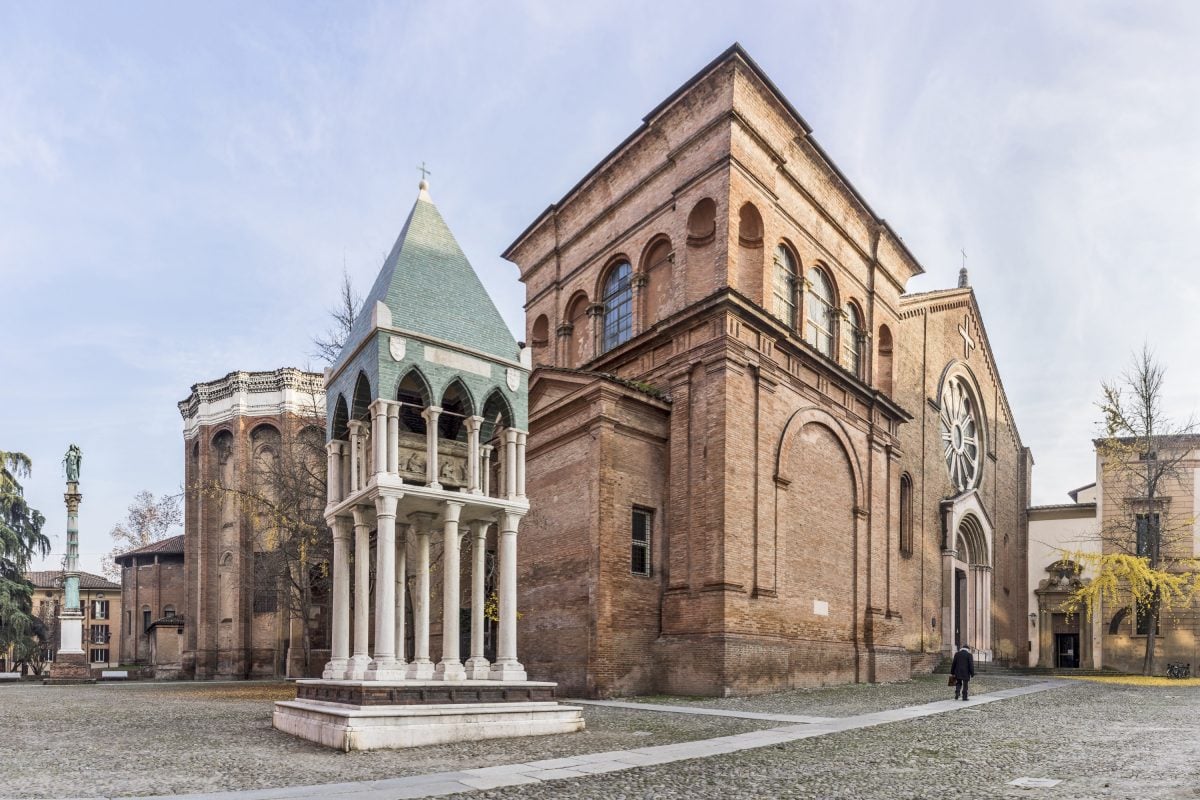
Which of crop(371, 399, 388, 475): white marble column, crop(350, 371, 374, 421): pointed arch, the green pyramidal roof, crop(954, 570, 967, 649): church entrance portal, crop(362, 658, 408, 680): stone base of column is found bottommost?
crop(954, 570, 967, 649): church entrance portal

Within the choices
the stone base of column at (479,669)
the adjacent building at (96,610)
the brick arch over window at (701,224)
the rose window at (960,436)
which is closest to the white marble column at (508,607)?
the stone base of column at (479,669)

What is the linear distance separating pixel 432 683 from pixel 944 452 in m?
24.1

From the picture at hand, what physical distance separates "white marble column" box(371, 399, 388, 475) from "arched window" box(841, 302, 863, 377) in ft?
52.9

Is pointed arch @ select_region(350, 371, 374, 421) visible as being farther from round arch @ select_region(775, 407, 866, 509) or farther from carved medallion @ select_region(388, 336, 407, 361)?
round arch @ select_region(775, 407, 866, 509)

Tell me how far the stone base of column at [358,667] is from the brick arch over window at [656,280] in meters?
12.5

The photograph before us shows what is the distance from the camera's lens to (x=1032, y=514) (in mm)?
37719

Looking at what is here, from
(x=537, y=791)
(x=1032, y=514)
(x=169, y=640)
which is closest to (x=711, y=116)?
(x=537, y=791)

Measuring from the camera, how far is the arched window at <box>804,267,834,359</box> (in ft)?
77.2

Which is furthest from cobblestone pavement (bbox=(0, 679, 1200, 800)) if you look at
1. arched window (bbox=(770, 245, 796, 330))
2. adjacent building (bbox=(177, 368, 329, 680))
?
adjacent building (bbox=(177, 368, 329, 680))

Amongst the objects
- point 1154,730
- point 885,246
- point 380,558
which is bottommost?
point 1154,730

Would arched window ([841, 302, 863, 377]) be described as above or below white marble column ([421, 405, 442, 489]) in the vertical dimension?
above

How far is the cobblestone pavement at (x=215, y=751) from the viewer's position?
27.5 feet

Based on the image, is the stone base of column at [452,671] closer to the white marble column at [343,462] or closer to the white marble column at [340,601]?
the white marble column at [340,601]

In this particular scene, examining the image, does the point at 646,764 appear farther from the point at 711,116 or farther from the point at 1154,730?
the point at 711,116
